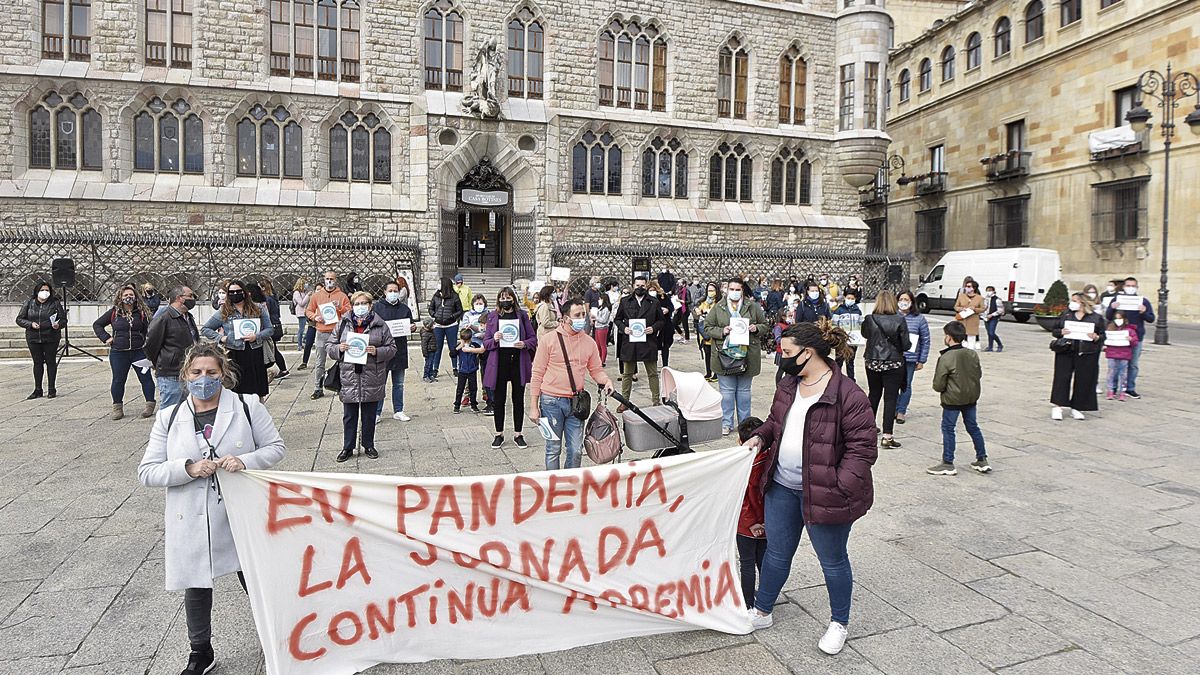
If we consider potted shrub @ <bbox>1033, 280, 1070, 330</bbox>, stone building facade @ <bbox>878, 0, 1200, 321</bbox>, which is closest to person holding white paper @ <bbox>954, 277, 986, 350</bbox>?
potted shrub @ <bbox>1033, 280, 1070, 330</bbox>

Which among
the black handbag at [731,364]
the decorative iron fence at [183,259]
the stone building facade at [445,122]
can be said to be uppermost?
the stone building facade at [445,122]

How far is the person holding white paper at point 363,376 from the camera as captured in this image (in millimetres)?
7055

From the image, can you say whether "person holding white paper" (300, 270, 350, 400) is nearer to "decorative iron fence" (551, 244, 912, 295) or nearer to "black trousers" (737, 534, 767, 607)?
"black trousers" (737, 534, 767, 607)

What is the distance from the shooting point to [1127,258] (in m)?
25.8

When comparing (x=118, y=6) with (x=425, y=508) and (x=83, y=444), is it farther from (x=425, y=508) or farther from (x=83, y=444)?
(x=425, y=508)

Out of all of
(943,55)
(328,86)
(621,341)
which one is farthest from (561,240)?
(943,55)

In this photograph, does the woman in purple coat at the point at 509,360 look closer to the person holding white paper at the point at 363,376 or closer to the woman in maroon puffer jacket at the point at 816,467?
the person holding white paper at the point at 363,376

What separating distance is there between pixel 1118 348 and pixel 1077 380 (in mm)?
1831

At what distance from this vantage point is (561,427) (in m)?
6.16

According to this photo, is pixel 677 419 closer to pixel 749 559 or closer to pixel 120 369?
pixel 749 559

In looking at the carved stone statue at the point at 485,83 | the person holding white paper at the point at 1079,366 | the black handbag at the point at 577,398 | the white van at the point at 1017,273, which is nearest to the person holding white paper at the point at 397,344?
the black handbag at the point at 577,398

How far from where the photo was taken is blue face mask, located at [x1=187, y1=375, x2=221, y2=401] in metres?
3.19

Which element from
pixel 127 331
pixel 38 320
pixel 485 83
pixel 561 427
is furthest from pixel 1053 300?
pixel 38 320

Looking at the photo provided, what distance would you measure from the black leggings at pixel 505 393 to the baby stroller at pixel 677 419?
312 centimetres
